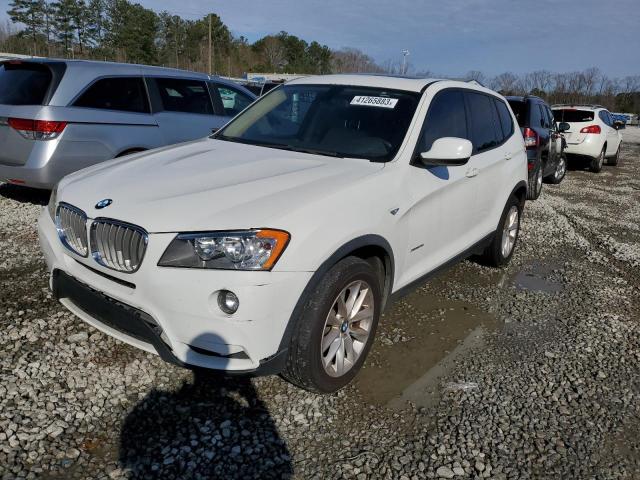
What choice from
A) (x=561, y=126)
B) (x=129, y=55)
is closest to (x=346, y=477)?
(x=561, y=126)

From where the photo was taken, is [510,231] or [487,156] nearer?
[487,156]

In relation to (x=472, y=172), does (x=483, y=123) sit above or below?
above

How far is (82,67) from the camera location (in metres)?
5.82

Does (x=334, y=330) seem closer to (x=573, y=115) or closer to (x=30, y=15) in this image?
(x=573, y=115)

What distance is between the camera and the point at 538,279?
207 inches

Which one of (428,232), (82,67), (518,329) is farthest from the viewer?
(82,67)

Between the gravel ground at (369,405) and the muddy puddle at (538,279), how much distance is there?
470mm

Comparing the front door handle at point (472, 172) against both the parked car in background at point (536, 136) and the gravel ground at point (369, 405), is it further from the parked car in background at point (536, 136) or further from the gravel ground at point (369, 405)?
the parked car in background at point (536, 136)

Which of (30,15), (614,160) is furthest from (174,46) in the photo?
(614,160)

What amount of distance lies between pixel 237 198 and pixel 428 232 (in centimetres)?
148

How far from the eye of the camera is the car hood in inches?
98.7

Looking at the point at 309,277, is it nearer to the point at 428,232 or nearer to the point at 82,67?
the point at 428,232

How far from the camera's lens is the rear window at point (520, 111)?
8.66 m

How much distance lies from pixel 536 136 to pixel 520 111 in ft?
1.79
